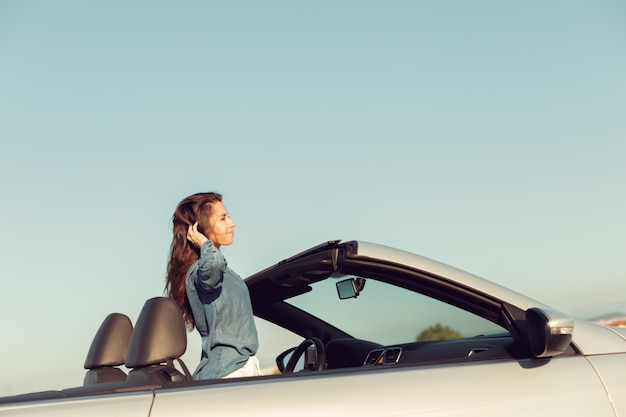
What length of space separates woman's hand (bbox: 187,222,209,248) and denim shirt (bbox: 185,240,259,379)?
0.19 meters

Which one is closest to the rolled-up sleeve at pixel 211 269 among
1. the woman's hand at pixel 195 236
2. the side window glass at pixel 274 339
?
the woman's hand at pixel 195 236

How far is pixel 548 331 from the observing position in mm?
2682

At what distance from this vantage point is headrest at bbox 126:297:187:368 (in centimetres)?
281

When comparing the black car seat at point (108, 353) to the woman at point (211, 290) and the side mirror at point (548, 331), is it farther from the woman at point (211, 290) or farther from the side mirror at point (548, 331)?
the side mirror at point (548, 331)

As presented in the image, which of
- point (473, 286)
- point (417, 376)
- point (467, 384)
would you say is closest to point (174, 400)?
point (417, 376)

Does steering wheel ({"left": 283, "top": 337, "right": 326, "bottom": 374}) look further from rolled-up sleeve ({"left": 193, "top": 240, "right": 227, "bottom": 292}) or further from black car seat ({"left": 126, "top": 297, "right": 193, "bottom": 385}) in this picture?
black car seat ({"left": 126, "top": 297, "right": 193, "bottom": 385})

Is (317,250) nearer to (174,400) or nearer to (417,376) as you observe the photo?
(417,376)

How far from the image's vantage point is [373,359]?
3801 mm

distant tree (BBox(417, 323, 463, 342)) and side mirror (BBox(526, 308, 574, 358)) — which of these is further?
distant tree (BBox(417, 323, 463, 342))

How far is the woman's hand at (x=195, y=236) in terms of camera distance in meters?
3.82

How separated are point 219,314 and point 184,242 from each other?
22.1 inches

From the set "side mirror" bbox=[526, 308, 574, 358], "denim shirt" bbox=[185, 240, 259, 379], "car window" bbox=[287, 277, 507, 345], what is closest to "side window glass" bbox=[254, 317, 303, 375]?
"denim shirt" bbox=[185, 240, 259, 379]

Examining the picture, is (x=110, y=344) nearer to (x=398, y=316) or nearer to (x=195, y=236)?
(x=195, y=236)

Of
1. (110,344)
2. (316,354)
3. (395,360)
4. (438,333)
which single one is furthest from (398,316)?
(110,344)
